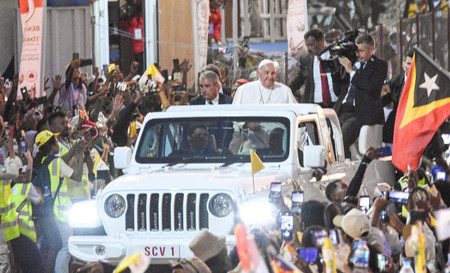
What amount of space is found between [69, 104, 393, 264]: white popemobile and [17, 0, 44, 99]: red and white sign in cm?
364

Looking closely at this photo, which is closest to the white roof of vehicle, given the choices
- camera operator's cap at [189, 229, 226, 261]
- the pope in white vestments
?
the pope in white vestments

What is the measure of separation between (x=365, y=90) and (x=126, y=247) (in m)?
4.96

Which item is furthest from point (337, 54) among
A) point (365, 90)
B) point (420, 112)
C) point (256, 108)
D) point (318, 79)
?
point (420, 112)

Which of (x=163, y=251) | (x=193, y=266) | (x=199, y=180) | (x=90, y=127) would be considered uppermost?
(x=90, y=127)

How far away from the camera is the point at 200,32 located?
24.0 metres

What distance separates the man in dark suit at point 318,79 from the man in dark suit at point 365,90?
33 cm

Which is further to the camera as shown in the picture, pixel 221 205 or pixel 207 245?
pixel 221 205

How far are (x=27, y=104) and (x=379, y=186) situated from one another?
13.8 feet

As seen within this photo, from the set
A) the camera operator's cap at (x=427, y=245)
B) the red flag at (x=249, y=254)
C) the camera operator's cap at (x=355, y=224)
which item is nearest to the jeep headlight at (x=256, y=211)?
the camera operator's cap at (x=355, y=224)

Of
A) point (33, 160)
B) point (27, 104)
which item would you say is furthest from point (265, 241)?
point (27, 104)

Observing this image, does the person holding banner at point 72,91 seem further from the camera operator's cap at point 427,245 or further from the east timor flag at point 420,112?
the camera operator's cap at point 427,245

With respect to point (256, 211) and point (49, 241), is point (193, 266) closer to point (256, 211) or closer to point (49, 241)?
point (256, 211)

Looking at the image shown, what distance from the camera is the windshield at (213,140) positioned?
1306cm

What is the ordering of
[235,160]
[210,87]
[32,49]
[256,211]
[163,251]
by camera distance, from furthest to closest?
[32,49] < [210,87] < [235,160] < [163,251] < [256,211]
